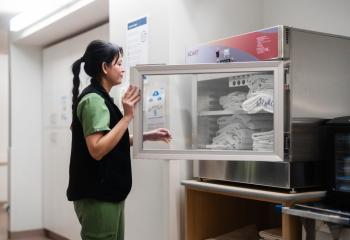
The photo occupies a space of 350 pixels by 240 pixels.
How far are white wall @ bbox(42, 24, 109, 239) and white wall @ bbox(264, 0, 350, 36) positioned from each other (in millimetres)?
1863

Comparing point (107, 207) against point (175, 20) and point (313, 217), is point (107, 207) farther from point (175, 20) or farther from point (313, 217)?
point (175, 20)

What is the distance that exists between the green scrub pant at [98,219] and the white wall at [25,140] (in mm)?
2960

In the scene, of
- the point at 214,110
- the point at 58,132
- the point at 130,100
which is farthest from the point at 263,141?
the point at 58,132

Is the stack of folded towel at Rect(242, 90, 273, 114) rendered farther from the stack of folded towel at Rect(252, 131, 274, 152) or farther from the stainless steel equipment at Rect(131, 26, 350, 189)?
the stack of folded towel at Rect(252, 131, 274, 152)

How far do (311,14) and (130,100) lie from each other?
1149 millimetres

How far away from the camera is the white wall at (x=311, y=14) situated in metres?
2.18

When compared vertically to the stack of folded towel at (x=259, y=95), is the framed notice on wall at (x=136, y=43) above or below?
above

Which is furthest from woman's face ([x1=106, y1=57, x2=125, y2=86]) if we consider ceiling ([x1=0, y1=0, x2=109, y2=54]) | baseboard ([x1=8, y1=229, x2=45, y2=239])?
baseboard ([x1=8, y1=229, x2=45, y2=239])

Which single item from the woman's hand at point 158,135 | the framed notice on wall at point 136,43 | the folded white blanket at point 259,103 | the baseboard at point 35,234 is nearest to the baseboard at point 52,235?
the baseboard at point 35,234

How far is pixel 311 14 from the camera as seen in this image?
2346 millimetres

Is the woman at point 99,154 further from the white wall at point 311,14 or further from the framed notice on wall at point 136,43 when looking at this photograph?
the white wall at point 311,14

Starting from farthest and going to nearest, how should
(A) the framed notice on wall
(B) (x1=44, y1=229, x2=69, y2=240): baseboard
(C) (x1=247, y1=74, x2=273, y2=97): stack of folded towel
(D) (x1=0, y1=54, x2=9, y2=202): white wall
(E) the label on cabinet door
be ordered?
(D) (x1=0, y1=54, x2=9, y2=202): white wall, (B) (x1=44, y1=229, x2=69, y2=240): baseboard, (A) the framed notice on wall, (E) the label on cabinet door, (C) (x1=247, y1=74, x2=273, y2=97): stack of folded towel

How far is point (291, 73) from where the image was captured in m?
1.78

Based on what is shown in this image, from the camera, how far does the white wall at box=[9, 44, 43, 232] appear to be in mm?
4492
